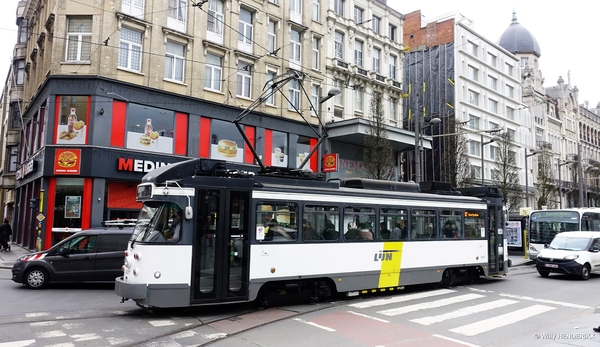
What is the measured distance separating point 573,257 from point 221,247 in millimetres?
13202

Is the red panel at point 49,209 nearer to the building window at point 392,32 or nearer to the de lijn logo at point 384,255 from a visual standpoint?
the de lijn logo at point 384,255

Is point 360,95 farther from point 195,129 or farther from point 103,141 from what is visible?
point 103,141

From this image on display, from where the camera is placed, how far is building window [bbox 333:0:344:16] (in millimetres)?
31758

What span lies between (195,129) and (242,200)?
14.7 metres

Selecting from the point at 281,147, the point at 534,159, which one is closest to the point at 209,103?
the point at 281,147

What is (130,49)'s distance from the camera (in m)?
21.9

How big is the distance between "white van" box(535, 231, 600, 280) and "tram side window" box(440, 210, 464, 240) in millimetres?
4821

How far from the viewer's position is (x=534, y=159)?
57156 mm

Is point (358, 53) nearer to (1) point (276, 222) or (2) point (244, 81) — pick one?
(2) point (244, 81)

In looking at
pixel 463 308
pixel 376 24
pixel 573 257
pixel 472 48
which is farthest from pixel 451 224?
pixel 472 48

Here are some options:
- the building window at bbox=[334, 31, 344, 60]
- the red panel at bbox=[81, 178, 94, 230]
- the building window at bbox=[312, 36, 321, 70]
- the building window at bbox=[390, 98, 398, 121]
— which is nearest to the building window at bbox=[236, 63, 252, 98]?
the building window at bbox=[312, 36, 321, 70]

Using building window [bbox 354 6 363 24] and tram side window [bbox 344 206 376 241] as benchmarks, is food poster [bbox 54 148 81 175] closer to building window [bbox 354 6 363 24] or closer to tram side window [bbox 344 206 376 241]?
tram side window [bbox 344 206 376 241]

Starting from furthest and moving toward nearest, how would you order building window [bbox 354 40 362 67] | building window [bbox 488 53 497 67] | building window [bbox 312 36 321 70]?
building window [bbox 488 53 497 67] < building window [bbox 354 40 362 67] < building window [bbox 312 36 321 70]

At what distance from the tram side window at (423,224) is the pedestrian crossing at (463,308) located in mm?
1548
